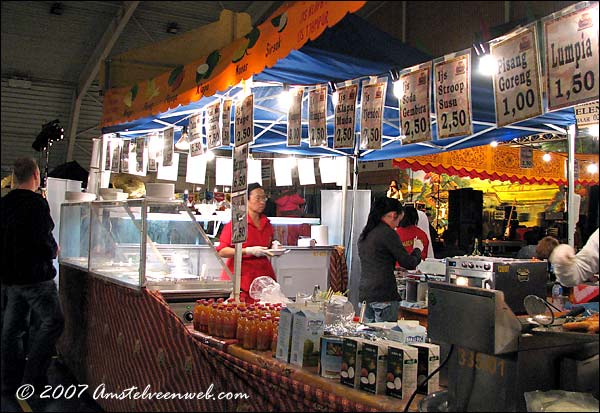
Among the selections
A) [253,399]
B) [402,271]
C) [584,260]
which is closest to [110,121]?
[402,271]

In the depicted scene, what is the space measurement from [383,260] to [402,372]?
92.5 inches

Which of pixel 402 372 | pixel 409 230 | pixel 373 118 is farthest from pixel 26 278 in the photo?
pixel 409 230

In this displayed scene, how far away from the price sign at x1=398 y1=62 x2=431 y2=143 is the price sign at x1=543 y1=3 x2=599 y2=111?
0.97 metres

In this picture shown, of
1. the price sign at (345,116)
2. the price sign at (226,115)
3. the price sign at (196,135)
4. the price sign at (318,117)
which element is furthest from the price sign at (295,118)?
the price sign at (196,135)

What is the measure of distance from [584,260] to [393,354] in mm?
788

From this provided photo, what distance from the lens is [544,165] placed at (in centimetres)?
888

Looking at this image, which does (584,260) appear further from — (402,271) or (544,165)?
(544,165)

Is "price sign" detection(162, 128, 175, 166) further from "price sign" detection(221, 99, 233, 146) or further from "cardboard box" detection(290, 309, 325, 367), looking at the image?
"cardboard box" detection(290, 309, 325, 367)

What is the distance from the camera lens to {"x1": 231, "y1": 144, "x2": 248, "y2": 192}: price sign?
3.87m

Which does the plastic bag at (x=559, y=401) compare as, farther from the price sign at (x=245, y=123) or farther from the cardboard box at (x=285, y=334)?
the price sign at (x=245, y=123)

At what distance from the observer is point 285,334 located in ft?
9.01

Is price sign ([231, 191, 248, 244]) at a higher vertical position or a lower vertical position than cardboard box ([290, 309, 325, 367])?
higher

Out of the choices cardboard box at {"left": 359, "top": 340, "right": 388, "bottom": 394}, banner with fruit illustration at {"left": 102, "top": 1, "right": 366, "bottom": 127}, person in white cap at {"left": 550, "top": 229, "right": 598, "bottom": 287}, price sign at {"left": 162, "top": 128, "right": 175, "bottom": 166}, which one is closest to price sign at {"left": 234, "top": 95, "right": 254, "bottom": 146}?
banner with fruit illustration at {"left": 102, "top": 1, "right": 366, "bottom": 127}

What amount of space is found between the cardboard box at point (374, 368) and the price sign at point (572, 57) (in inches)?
55.8
